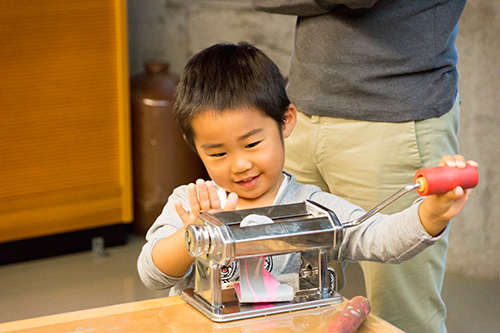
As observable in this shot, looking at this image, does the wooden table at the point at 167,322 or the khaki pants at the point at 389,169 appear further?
the khaki pants at the point at 389,169

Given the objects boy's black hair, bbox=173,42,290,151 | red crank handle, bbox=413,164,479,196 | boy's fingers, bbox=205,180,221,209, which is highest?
boy's black hair, bbox=173,42,290,151

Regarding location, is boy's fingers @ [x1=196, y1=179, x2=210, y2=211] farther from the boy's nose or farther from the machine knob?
the boy's nose

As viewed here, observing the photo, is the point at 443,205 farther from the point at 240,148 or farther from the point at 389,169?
the point at 389,169

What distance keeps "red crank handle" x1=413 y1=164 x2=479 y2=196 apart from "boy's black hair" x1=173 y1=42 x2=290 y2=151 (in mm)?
389

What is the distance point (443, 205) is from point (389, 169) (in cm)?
61

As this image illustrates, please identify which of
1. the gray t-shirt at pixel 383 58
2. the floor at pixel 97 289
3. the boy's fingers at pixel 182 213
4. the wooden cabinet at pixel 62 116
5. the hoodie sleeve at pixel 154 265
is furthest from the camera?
the wooden cabinet at pixel 62 116

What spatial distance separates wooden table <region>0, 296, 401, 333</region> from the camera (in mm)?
1109

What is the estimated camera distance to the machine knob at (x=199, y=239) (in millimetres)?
1104

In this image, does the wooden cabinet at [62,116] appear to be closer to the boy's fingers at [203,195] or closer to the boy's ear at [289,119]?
the boy's ear at [289,119]

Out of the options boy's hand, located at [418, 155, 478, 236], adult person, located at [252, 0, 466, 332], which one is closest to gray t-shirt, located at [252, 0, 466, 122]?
adult person, located at [252, 0, 466, 332]

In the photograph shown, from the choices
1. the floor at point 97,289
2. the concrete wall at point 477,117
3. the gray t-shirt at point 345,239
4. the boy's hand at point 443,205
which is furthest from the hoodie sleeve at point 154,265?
the concrete wall at point 477,117

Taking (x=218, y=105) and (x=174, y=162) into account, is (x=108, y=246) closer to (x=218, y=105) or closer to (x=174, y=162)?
(x=174, y=162)

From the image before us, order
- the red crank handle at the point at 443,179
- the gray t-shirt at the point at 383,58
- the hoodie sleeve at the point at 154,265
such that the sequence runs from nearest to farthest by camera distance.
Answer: the red crank handle at the point at 443,179 → the hoodie sleeve at the point at 154,265 → the gray t-shirt at the point at 383,58

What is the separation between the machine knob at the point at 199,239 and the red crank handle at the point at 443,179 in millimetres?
322
